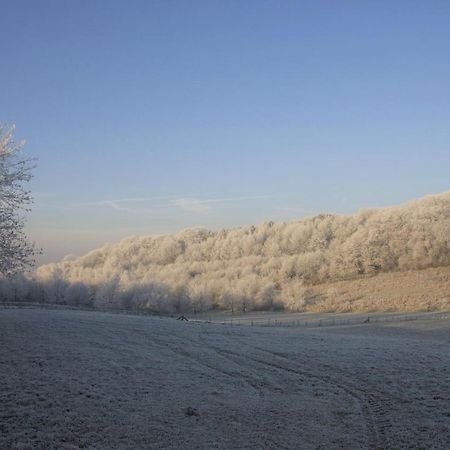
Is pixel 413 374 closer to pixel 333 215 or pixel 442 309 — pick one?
pixel 442 309

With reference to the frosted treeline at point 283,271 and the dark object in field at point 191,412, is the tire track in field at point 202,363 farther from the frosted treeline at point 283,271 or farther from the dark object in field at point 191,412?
the frosted treeline at point 283,271

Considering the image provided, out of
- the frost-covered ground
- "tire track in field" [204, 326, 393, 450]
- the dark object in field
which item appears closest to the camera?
the frost-covered ground

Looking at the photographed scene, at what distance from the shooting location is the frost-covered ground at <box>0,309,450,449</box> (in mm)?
15281

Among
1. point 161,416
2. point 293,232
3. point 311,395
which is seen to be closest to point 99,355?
point 161,416

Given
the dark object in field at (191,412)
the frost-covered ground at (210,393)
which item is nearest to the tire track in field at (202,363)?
the frost-covered ground at (210,393)

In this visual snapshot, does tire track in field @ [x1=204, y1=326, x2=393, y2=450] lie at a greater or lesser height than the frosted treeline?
lesser

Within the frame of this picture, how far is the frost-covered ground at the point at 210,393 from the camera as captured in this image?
15281 mm

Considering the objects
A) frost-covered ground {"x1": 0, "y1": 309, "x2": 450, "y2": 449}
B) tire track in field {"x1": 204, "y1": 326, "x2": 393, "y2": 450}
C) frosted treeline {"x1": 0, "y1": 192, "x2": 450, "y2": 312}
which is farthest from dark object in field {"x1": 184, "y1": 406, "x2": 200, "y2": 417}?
frosted treeline {"x1": 0, "y1": 192, "x2": 450, "y2": 312}

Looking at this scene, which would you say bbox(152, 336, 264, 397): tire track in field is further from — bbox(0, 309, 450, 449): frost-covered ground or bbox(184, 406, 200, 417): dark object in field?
bbox(184, 406, 200, 417): dark object in field

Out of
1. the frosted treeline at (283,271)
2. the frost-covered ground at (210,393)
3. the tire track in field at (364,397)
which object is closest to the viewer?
the frost-covered ground at (210,393)

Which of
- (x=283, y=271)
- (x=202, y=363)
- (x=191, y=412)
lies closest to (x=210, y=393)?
(x=191, y=412)

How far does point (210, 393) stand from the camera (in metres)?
20.3

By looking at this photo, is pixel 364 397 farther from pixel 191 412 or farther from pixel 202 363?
pixel 202 363

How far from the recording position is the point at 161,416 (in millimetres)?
16938
